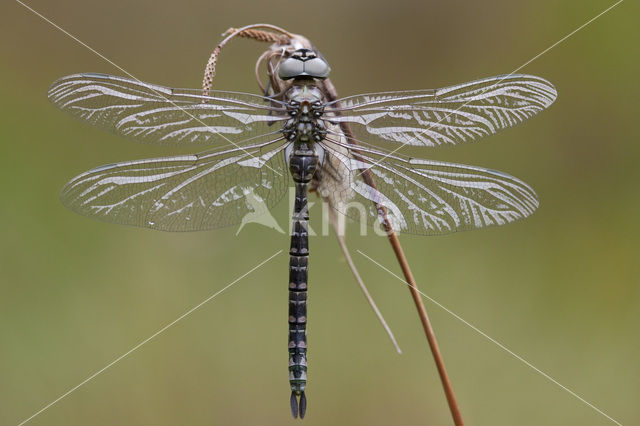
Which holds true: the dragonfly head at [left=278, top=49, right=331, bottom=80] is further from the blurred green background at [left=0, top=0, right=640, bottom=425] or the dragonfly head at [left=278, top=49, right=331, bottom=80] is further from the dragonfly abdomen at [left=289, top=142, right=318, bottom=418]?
the blurred green background at [left=0, top=0, right=640, bottom=425]

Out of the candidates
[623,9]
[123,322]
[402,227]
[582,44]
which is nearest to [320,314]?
[123,322]

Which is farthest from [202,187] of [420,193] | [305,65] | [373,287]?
[373,287]

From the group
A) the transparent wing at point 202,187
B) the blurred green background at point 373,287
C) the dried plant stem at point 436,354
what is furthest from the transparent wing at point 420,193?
the blurred green background at point 373,287

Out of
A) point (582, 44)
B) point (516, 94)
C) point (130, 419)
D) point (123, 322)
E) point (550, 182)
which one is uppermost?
point (582, 44)

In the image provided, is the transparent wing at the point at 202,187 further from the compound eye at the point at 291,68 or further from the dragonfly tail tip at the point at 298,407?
the dragonfly tail tip at the point at 298,407

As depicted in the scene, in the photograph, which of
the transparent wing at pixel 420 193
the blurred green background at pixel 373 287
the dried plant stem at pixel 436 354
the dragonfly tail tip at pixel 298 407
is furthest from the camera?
the blurred green background at pixel 373 287

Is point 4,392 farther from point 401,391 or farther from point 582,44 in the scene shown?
point 582,44

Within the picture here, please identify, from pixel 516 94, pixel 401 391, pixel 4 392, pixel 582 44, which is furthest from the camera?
pixel 582 44
